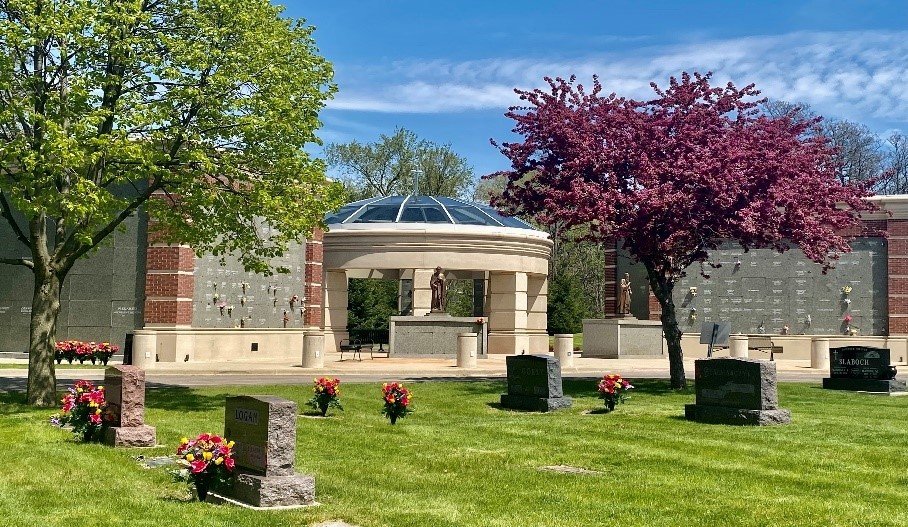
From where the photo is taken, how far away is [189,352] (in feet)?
109

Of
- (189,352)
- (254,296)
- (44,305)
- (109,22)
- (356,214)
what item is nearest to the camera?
(109,22)

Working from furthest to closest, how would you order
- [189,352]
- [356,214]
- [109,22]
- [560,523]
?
[356,214]
[189,352]
[109,22]
[560,523]

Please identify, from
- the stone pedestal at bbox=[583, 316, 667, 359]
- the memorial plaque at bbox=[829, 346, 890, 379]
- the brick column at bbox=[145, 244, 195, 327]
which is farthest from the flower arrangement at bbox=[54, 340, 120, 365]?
the stone pedestal at bbox=[583, 316, 667, 359]

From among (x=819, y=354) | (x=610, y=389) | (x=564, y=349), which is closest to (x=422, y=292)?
(x=564, y=349)

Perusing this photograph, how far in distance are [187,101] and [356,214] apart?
2561cm

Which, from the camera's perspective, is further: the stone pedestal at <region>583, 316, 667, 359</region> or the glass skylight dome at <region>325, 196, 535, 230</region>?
the glass skylight dome at <region>325, 196, 535, 230</region>

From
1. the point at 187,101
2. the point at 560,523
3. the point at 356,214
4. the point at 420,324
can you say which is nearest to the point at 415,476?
the point at 560,523

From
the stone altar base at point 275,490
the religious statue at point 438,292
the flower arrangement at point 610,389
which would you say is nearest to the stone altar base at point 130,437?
the stone altar base at point 275,490

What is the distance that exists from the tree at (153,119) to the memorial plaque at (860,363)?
14023mm

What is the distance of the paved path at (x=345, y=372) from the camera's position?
2533 centimetres

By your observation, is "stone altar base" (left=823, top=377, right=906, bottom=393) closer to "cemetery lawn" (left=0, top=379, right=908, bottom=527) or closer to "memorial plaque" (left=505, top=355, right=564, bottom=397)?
"cemetery lawn" (left=0, top=379, right=908, bottom=527)

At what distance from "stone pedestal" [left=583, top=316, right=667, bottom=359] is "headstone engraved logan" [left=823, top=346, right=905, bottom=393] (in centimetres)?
1696

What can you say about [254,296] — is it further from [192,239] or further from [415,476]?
[415,476]

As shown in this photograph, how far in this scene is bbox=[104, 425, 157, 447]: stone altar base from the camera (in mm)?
13656
